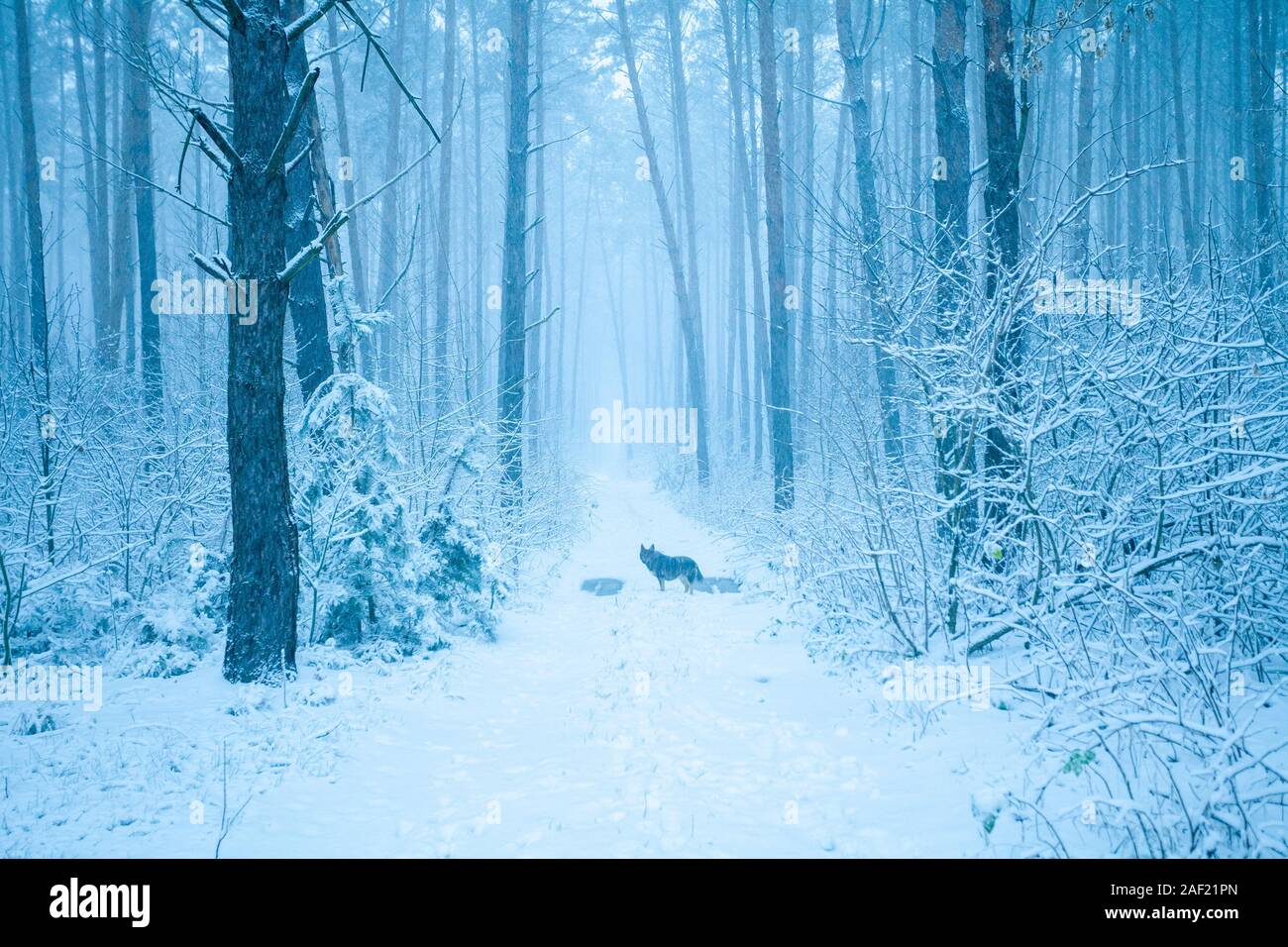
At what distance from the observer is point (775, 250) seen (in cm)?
1320

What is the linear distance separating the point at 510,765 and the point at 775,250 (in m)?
11.8

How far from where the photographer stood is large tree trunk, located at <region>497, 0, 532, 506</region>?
453 inches

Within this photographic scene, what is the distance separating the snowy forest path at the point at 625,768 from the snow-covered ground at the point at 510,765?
0.02 meters

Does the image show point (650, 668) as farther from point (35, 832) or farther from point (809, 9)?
point (809, 9)

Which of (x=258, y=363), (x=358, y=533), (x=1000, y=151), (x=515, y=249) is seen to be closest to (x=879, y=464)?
(x=1000, y=151)

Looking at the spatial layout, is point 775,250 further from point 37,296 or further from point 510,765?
point 37,296

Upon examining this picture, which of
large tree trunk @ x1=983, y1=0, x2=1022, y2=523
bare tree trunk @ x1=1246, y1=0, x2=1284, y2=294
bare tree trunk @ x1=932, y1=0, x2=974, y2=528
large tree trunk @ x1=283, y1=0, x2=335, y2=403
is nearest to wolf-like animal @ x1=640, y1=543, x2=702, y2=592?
large tree trunk @ x1=983, y1=0, x2=1022, y2=523

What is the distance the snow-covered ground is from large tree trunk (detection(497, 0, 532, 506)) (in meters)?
5.67

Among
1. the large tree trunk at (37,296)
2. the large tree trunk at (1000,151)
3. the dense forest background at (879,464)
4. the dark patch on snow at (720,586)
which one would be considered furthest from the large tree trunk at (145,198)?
the large tree trunk at (1000,151)

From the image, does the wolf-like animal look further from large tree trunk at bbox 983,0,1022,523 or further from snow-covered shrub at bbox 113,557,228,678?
snow-covered shrub at bbox 113,557,228,678

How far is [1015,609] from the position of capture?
13.4ft

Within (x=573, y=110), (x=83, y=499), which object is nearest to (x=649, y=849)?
(x=83, y=499)

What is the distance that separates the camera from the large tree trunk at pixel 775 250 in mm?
12617

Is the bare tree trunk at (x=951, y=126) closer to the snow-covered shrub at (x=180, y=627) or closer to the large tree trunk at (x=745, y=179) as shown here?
the snow-covered shrub at (x=180, y=627)
